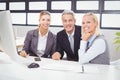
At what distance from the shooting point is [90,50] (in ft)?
6.48

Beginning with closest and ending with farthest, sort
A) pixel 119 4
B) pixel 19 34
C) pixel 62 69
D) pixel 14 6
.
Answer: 1. pixel 62 69
2. pixel 119 4
3. pixel 19 34
4. pixel 14 6

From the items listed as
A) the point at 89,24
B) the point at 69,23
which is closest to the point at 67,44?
the point at 69,23

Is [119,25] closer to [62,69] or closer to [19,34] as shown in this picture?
[19,34]

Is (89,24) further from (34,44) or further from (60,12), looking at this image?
(60,12)

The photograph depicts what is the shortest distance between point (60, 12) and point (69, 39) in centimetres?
306

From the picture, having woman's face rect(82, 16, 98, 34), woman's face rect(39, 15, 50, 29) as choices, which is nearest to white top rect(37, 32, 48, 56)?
woman's face rect(39, 15, 50, 29)

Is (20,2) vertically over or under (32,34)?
over

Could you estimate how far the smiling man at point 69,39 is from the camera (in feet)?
8.40

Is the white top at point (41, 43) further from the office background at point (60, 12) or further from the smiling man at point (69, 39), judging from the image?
the office background at point (60, 12)

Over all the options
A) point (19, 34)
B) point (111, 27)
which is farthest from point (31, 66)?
point (19, 34)

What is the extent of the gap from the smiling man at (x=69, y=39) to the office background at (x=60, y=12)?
2.32 meters

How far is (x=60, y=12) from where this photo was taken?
5.57 m

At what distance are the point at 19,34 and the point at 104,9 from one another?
239 centimetres

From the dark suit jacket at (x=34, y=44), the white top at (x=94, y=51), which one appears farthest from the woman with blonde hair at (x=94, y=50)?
the dark suit jacket at (x=34, y=44)
